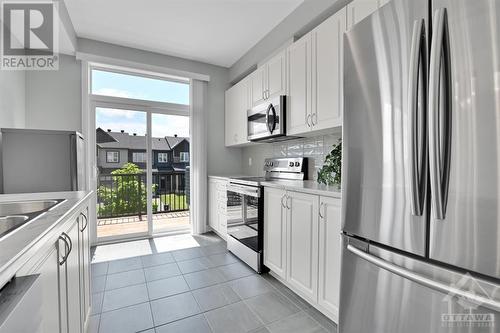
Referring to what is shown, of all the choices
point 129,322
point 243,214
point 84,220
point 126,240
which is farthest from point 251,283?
point 126,240

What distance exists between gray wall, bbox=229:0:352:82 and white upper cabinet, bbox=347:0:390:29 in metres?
0.33

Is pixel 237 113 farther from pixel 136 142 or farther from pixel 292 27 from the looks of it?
pixel 136 142

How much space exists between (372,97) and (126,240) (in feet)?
12.2

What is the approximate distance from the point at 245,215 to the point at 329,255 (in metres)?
1.23

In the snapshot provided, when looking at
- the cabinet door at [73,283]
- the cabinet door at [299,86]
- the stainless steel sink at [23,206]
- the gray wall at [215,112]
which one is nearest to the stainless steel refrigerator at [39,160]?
the stainless steel sink at [23,206]

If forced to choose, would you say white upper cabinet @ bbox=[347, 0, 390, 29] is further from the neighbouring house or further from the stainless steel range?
the neighbouring house

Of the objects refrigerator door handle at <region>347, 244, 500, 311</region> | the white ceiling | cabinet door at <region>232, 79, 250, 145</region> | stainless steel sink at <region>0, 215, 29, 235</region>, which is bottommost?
refrigerator door handle at <region>347, 244, 500, 311</region>

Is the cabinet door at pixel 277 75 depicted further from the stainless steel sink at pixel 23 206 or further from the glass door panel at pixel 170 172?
the stainless steel sink at pixel 23 206

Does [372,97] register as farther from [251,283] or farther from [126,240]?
[126,240]

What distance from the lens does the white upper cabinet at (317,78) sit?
193 centimetres

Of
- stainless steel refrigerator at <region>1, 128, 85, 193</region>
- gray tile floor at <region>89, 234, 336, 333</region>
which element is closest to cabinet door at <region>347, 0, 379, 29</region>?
gray tile floor at <region>89, 234, 336, 333</region>

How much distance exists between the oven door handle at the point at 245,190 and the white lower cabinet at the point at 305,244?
127 millimetres

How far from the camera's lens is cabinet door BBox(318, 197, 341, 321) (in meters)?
1.61

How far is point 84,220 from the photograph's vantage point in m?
1.44
